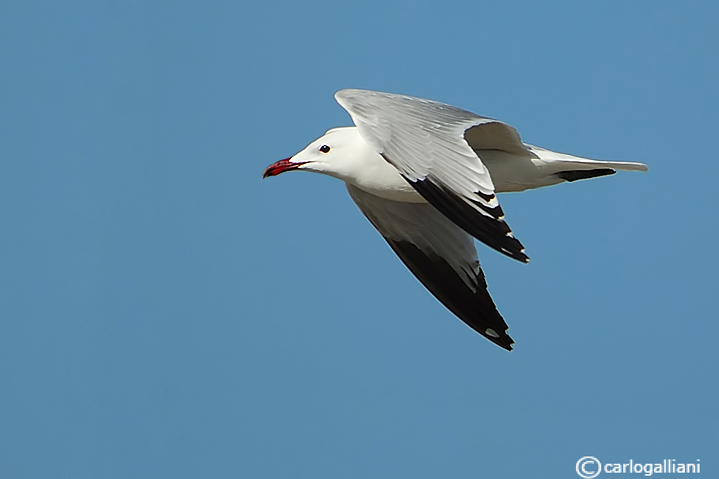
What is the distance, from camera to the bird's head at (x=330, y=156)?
4.73 meters

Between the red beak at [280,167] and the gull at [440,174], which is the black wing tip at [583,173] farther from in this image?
the red beak at [280,167]

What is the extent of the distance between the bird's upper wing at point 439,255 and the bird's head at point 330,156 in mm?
663

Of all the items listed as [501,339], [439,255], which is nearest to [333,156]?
[439,255]

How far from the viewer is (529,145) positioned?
5066 millimetres

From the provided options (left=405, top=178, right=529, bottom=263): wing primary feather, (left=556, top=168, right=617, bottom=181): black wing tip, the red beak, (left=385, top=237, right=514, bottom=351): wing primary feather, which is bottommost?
(left=405, top=178, right=529, bottom=263): wing primary feather

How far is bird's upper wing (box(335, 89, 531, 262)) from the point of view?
373 cm

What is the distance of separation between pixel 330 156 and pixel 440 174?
0.96 metres

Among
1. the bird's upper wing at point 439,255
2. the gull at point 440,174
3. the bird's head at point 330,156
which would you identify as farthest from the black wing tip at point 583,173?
the bird's head at point 330,156

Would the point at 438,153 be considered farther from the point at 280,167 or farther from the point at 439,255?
the point at 439,255

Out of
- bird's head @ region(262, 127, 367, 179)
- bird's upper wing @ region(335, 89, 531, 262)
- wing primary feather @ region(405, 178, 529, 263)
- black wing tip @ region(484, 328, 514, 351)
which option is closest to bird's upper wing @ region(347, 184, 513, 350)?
black wing tip @ region(484, 328, 514, 351)

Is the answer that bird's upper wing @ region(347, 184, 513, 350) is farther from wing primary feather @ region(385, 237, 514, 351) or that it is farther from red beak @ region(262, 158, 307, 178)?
red beak @ region(262, 158, 307, 178)

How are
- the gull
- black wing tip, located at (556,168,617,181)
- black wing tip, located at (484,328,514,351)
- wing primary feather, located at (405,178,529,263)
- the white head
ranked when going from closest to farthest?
wing primary feather, located at (405,178,529,263), the gull, the white head, black wing tip, located at (556,168,617,181), black wing tip, located at (484,328,514,351)

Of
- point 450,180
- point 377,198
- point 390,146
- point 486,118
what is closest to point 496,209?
point 450,180

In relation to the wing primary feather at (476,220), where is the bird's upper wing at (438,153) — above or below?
above
